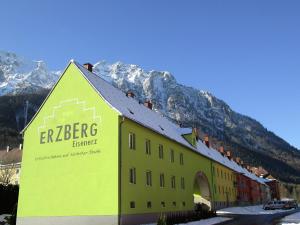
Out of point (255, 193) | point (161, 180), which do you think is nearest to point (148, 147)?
point (161, 180)

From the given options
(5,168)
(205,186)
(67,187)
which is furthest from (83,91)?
(5,168)

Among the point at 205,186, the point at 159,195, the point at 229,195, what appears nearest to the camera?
the point at 159,195

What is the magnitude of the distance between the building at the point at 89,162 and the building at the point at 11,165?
139 feet

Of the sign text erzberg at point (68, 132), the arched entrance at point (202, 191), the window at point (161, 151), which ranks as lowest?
the arched entrance at point (202, 191)

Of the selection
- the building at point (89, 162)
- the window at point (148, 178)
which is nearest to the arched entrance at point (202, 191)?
the building at point (89, 162)

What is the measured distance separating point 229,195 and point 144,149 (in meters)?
43.4

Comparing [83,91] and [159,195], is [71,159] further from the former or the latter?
[159,195]

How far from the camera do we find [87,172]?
33.8 meters

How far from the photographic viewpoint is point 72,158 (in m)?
35.0

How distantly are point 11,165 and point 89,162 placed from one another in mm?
57109

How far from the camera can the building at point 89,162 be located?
32.8 metres

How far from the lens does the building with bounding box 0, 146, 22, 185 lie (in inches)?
3125

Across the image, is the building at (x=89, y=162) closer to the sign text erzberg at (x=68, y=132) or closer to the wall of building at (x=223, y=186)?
the sign text erzberg at (x=68, y=132)

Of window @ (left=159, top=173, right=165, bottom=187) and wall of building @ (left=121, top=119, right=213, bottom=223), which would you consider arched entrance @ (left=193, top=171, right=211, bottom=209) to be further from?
window @ (left=159, top=173, right=165, bottom=187)
